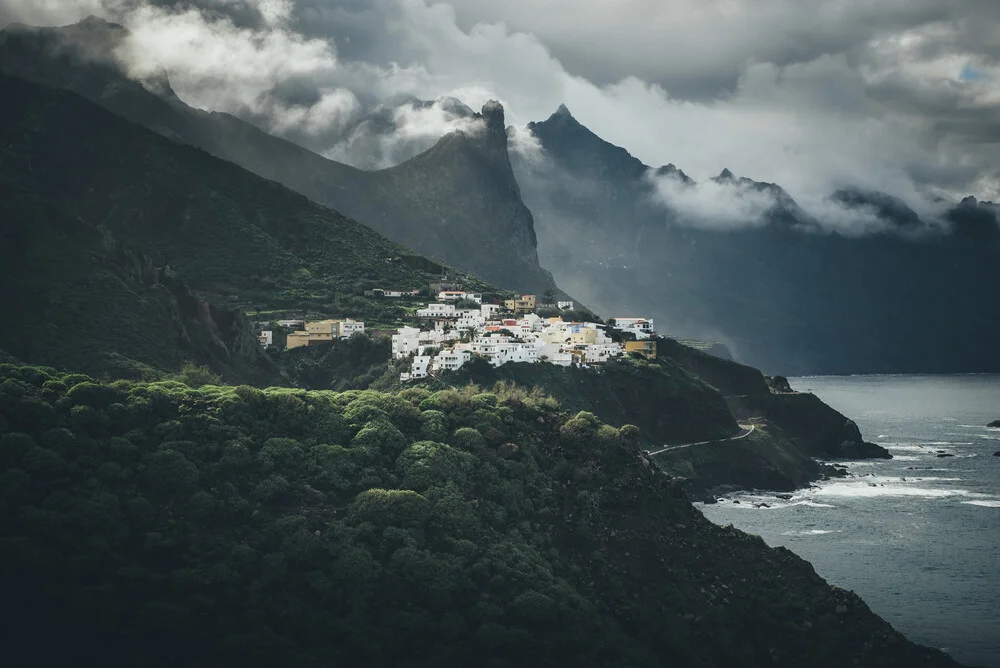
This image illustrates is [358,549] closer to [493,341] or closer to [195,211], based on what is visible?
[493,341]

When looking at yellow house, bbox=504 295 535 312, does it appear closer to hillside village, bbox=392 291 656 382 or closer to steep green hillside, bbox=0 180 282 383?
hillside village, bbox=392 291 656 382

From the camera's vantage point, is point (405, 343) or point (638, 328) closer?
point (405, 343)

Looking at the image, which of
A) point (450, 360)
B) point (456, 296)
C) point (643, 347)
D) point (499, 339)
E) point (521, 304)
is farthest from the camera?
point (521, 304)

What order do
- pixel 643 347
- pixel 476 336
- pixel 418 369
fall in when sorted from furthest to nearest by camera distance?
pixel 643 347 → pixel 476 336 → pixel 418 369

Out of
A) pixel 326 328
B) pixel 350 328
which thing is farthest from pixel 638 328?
pixel 326 328

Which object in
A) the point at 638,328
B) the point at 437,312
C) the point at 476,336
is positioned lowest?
the point at 476,336

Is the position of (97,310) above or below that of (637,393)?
above

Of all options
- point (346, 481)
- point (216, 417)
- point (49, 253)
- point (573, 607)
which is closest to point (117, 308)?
point (49, 253)
